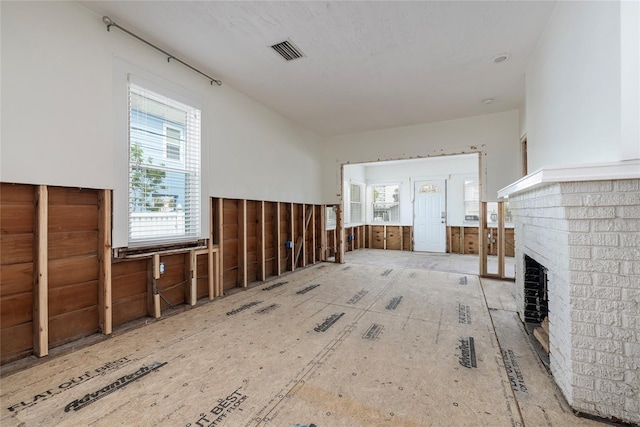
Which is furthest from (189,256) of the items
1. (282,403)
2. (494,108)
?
(494,108)

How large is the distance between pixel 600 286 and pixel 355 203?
6.91 m

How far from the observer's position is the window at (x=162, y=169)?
8.69ft

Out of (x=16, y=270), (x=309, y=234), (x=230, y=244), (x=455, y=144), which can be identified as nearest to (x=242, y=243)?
(x=230, y=244)

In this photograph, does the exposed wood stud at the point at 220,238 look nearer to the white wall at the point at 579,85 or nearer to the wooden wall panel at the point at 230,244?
the wooden wall panel at the point at 230,244

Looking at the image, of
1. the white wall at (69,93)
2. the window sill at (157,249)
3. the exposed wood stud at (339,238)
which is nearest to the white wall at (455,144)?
the exposed wood stud at (339,238)

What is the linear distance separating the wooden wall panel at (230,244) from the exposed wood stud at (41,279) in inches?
74.0

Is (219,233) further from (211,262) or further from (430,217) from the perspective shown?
(430,217)

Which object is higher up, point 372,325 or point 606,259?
point 606,259

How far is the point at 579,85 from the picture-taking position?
6.04ft

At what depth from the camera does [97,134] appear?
2350mm

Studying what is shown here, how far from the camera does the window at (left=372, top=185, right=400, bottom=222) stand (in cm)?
859

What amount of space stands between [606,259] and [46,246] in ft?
12.5

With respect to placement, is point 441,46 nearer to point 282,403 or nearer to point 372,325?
point 372,325

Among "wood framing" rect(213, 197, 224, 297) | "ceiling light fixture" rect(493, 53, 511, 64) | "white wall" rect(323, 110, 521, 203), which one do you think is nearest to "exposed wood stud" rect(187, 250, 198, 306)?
"wood framing" rect(213, 197, 224, 297)
